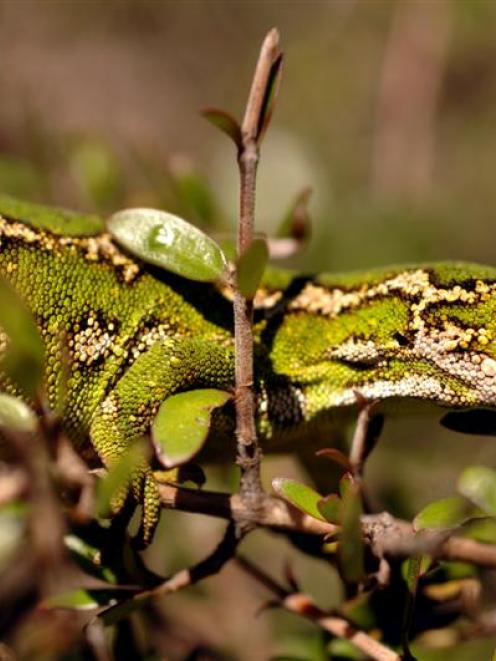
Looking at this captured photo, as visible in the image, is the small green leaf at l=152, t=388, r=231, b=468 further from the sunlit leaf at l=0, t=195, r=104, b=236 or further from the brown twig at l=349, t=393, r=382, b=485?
the sunlit leaf at l=0, t=195, r=104, b=236

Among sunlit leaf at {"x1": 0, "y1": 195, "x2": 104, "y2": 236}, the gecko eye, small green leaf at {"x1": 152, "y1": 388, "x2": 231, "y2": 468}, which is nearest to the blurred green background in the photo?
sunlit leaf at {"x1": 0, "y1": 195, "x2": 104, "y2": 236}

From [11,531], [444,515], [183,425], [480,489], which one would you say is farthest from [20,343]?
[444,515]

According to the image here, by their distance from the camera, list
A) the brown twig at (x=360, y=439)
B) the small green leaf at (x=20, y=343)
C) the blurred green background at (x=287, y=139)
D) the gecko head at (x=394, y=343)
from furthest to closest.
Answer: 1. the blurred green background at (x=287, y=139)
2. the gecko head at (x=394, y=343)
3. the brown twig at (x=360, y=439)
4. the small green leaf at (x=20, y=343)

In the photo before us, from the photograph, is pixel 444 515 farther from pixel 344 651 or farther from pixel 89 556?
pixel 89 556

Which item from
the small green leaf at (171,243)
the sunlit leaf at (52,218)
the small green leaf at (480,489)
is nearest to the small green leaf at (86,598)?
the small green leaf at (171,243)

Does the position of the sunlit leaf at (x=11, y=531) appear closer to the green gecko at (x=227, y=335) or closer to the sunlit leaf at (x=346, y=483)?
the sunlit leaf at (x=346, y=483)

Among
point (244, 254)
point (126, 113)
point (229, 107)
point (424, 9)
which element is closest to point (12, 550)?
point (244, 254)
